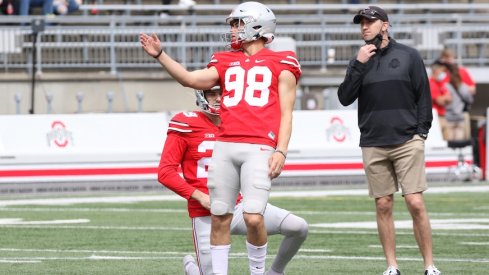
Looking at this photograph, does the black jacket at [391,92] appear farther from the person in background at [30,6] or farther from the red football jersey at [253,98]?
the person in background at [30,6]

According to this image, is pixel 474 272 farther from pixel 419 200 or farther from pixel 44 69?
pixel 44 69

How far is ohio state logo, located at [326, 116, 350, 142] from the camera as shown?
21828 millimetres

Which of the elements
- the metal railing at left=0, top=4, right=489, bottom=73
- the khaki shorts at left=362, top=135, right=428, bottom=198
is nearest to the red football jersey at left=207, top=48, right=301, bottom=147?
the khaki shorts at left=362, top=135, right=428, bottom=198

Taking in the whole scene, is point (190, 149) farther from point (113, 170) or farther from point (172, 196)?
point (113, 170)

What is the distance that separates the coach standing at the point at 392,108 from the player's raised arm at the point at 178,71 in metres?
1.82

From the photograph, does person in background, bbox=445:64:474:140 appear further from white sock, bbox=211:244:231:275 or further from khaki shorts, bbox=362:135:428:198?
white sock, bbox=211:244:231:275

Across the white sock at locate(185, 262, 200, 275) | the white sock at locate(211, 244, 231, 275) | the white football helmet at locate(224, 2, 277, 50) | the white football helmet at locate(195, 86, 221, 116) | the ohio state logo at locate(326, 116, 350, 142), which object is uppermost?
the white football helmet at locate(224, 2, 277, 50)

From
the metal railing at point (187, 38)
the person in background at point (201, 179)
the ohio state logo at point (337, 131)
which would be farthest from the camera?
the metal railing at point (187, 38)

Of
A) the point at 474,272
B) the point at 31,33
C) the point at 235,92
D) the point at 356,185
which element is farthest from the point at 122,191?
the point at 235,92

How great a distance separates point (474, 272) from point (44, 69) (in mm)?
15802

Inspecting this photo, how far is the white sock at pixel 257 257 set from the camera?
27.6 feet

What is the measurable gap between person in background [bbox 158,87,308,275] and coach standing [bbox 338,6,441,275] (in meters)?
1.39

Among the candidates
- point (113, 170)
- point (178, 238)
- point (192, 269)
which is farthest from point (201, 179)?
point (113, 170)

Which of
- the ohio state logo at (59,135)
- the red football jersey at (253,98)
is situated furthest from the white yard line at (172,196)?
the red football jersey at (253,98)
